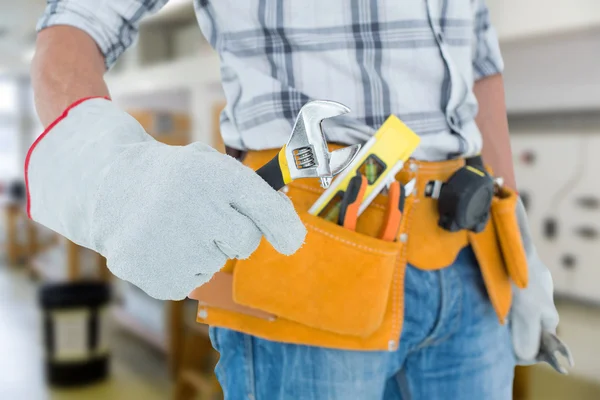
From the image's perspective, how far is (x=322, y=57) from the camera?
54cm

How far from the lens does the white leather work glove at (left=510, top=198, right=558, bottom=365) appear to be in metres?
0.69

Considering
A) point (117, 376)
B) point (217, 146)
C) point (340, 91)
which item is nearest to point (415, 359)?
point (340, 91)

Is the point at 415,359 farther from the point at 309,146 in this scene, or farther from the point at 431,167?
the point at 309,146

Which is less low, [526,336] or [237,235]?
[237,235]

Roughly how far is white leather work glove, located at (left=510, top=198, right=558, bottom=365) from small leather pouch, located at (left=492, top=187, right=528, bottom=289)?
6 cm

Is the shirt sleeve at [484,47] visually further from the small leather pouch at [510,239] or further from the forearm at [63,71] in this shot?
the forearm at [63,71]

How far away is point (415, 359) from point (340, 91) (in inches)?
12.3

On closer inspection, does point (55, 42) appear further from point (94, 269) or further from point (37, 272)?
point (37, 272)

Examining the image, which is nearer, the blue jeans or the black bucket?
the blue jeans

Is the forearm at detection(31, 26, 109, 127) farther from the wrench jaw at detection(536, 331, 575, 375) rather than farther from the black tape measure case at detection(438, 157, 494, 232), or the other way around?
the wrench jaw at detection(536, 331, 575, 375)

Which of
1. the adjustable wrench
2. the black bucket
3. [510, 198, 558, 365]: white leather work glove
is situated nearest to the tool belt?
the adjustable wrench

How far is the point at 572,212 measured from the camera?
8.73 feet

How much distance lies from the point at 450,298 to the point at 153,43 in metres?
4.34

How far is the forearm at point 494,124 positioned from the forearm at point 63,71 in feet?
1.72
